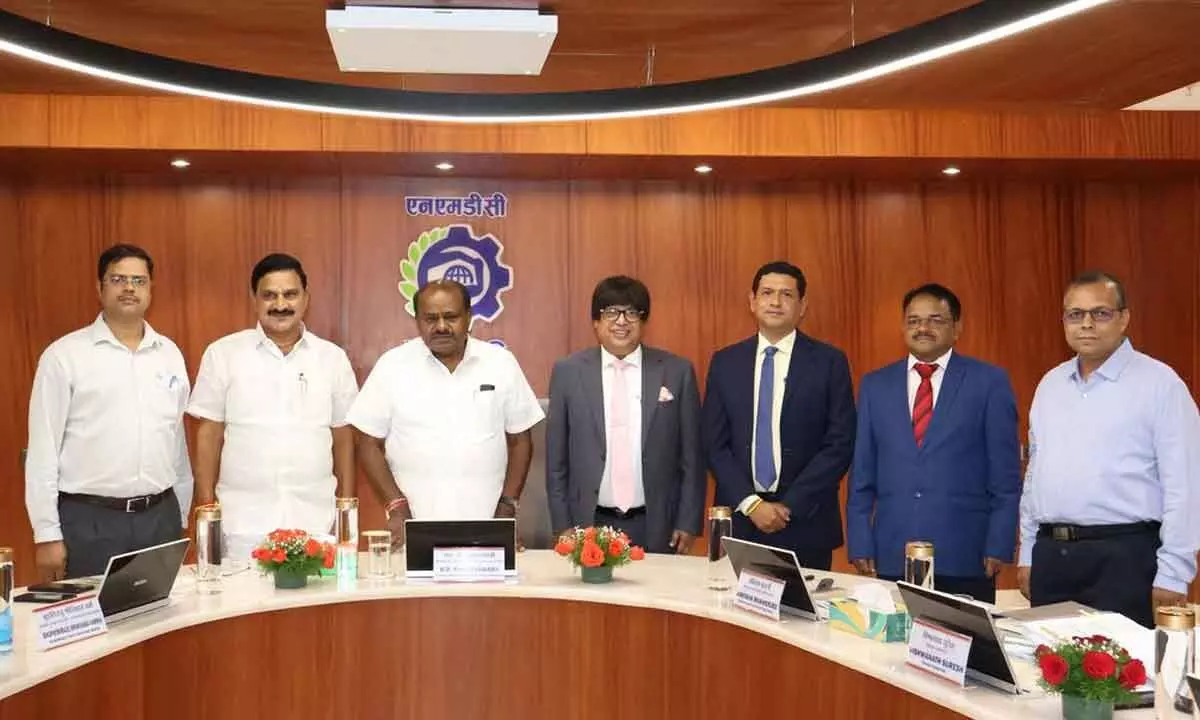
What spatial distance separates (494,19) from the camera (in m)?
3.40

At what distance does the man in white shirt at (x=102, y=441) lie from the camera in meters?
4.06

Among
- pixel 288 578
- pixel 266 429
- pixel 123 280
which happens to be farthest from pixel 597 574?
pixel 123 280

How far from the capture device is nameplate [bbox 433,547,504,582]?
11.1ft

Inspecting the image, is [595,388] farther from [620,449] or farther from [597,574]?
[597,574]

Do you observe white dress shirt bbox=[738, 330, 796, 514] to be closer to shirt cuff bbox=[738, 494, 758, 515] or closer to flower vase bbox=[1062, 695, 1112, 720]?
shirt cuff bbox=[738, 494, 758, 515]

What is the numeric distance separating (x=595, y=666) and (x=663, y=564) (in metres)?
0.59

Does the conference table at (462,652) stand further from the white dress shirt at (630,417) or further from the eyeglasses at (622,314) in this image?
the eyeglasses at (622,314)

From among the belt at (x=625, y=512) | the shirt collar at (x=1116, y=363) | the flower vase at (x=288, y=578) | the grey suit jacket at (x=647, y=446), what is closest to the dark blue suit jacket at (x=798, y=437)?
the grey suit jacket at (x=647, y=446)

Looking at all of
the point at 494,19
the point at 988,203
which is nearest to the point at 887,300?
the point at 988,203

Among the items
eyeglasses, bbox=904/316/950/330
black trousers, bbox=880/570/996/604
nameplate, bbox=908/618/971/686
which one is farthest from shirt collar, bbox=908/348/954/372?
nameplate, bbox=908/618/971/686

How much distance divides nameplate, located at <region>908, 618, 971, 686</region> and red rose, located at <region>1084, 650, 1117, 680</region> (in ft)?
1.03

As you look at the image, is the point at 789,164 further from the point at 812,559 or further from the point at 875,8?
the point at 812,559

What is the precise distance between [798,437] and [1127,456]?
133 cm

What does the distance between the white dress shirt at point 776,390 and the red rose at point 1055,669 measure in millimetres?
2393
